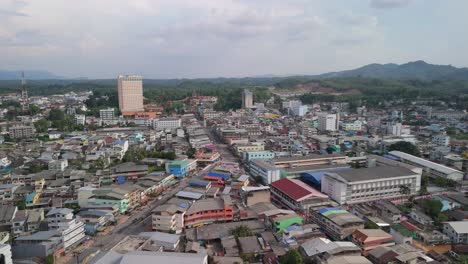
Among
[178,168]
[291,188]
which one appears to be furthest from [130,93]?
[291,188]

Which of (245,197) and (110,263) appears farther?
(245,197)

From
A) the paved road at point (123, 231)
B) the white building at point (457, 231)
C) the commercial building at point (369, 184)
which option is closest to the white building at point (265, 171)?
the commercial building at point (369, 184)

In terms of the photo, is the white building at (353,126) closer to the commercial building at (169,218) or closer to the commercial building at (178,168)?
the commercial building at (178,168)

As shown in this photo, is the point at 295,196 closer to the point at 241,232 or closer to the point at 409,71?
the point at 241,232

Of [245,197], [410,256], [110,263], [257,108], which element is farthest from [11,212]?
[257,108]

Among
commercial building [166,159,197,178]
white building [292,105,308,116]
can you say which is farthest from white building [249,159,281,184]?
white building [292,105,308,116]

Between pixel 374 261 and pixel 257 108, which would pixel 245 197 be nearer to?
pixel 374 261

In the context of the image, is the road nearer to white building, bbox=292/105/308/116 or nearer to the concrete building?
the concrete building

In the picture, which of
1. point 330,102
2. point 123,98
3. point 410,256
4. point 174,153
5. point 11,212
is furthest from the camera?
point 330,102
